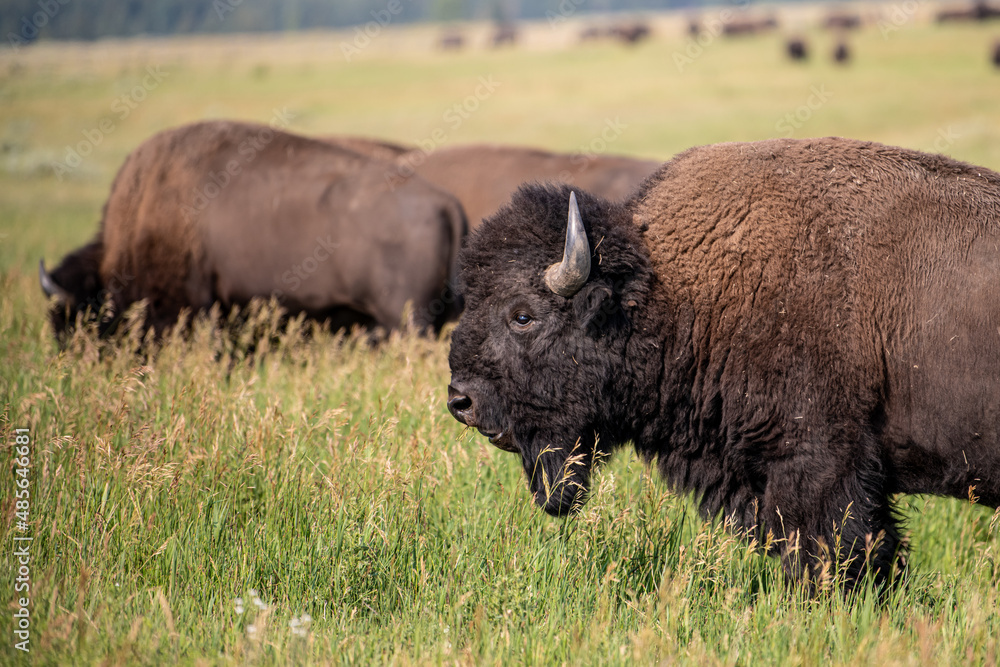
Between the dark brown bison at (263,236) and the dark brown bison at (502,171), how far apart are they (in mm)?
1493

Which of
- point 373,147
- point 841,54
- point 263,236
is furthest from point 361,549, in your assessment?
point 841,54

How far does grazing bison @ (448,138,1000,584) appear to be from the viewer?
358 centimetres

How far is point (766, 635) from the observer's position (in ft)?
10.2

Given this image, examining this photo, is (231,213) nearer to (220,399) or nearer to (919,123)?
(220,399)

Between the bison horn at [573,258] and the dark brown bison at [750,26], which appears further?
the dark brown bison at [750,26]

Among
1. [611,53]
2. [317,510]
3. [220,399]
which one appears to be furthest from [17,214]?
[611,53]

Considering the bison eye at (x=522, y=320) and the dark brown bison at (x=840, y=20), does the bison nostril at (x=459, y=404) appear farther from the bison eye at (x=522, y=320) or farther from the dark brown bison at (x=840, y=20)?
the dark brown bison at (x=840, y=20)

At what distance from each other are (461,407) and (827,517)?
168cm

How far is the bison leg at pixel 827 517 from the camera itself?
3.56 meters

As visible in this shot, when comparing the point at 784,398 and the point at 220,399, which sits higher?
the point at 784,398

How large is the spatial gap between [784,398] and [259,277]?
213 inches

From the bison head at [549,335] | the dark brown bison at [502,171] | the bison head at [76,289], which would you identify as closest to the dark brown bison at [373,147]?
the dark brown bison at [502,171]

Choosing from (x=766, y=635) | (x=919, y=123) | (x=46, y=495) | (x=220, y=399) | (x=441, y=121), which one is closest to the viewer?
(x=766, y=635)

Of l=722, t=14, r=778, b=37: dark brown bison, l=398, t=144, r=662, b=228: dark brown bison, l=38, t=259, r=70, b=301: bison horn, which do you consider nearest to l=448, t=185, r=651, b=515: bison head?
l=38, t=259, r=70, b=301: bison horn
